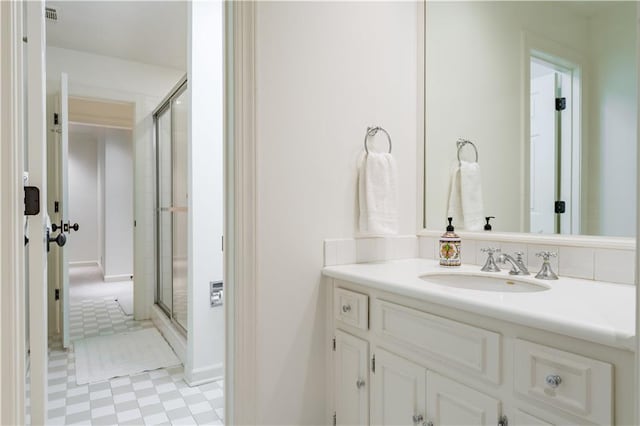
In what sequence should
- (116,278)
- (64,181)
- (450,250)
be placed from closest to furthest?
1. (450,250)
2. (64,181)
3. (116,278)

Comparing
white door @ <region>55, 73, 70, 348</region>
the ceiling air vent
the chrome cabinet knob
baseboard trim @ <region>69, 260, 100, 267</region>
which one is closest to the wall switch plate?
→ white door @ <region>55, 73, 70, 348</region>

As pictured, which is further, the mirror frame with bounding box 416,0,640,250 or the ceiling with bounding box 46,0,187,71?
the ceiling with bounding box 46,0,187,71

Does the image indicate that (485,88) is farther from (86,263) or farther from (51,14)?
(86,263)

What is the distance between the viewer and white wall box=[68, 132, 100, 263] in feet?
20.9

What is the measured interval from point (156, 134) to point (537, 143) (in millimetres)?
3081

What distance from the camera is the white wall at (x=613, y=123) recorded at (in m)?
1.16

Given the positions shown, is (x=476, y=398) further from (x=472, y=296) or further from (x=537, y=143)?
(x=537, y=143)

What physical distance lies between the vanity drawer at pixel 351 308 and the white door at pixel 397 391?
117mm

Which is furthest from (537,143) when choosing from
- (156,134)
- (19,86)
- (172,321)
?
(156,134)

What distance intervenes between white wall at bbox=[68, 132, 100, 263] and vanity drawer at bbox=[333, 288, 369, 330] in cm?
640

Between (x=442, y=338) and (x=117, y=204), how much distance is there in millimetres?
5798

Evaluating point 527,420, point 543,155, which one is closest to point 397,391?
point 527,420

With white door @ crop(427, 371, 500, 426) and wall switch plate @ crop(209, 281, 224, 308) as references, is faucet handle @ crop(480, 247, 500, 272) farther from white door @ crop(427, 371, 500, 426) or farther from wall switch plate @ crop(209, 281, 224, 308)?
wall switch plate @ crop(209, 281, 224, 308)

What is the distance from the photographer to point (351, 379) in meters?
1.37
